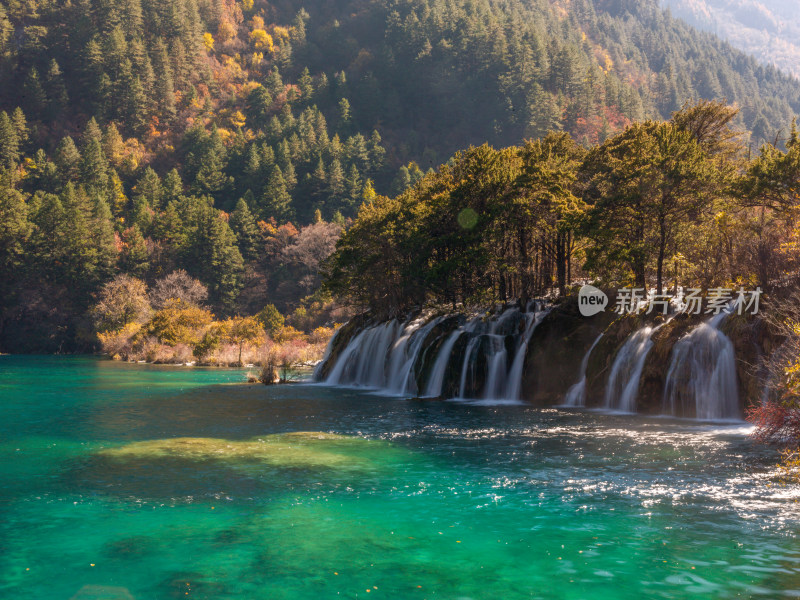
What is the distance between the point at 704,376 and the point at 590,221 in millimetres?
11312

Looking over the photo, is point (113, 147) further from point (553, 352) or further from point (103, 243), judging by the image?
point (553, 352)

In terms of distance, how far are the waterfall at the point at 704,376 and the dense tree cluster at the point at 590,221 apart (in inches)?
135

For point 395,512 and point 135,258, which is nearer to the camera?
point 395,512

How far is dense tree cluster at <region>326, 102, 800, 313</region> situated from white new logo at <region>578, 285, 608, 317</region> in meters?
1.53

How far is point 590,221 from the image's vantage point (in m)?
37.4

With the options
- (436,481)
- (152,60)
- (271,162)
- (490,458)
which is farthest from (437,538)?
(152,60)

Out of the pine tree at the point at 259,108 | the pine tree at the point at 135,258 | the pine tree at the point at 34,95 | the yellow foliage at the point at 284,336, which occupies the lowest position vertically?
the yellow foliage at the point at 284,336

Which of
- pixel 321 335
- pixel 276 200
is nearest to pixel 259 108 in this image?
pixel 276 200

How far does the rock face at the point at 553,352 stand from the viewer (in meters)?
29.3

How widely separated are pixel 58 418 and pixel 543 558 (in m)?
27.3

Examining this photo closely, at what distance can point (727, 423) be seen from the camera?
28016 mm

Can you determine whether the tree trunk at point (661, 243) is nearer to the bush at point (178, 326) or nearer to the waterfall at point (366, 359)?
the waterfall at point (366, 359)

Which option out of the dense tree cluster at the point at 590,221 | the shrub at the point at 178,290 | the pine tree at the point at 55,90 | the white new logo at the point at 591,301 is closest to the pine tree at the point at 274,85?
the pine tree at the point at 55,90

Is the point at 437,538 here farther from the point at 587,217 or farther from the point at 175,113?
the point at 175,113
